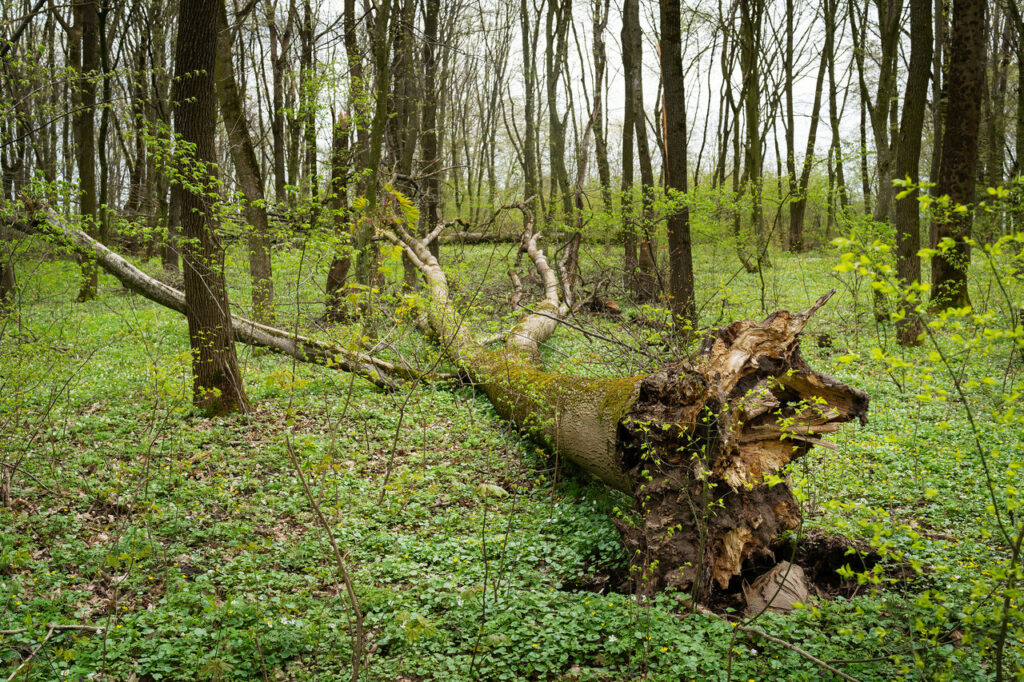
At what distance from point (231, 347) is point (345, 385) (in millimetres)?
1423

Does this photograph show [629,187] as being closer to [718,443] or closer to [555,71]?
[555,71]

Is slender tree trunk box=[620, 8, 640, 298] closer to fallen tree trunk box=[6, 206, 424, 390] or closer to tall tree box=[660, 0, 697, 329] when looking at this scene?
tall tree box=[660, 0, 697, 329]

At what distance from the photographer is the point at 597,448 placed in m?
5.07

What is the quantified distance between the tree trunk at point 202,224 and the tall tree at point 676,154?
19.5ft

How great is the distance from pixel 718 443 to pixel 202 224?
5.91 meters

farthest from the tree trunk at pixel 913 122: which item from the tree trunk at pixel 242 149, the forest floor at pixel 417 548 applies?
the tree trunk at pixel 242 149

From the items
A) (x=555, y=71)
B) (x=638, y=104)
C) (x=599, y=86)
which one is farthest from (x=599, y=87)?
(x=555, y=71)

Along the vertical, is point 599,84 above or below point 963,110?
above

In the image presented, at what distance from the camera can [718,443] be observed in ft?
13.3

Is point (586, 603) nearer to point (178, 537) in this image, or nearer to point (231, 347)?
point (178, 537)

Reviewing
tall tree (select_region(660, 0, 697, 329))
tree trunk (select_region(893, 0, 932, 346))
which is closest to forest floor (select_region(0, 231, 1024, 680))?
tall tree (select_region(660, 0, 697, 329))

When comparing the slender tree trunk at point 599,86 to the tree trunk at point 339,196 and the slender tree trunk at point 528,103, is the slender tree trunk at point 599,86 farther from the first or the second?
the tree trunk at point 339,196

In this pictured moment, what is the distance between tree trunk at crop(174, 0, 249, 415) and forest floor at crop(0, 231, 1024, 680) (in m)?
0.40

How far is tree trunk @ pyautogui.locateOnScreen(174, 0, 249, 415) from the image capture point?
6.27 meters
